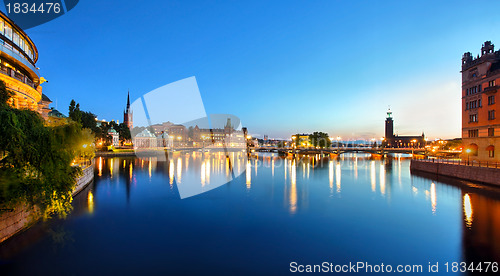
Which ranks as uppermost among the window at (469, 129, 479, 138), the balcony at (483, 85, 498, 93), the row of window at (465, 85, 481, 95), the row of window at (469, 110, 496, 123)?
the row of window at (465, 85, 481, 95)

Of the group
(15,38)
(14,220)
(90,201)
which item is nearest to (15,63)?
(15,38)

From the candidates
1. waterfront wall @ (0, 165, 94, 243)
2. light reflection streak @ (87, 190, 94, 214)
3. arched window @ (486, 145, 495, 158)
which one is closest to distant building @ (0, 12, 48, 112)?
light reflection streak @ (87, 190, 94, 214)

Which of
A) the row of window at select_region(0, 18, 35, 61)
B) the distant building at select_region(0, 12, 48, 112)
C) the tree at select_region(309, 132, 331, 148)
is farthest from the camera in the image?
the tree at select_region(309, 132, 331, 148)

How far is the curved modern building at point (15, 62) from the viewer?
111ft

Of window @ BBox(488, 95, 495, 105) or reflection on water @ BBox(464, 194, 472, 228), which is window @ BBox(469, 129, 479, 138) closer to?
window @ BBox(488, 95, 495, 105)

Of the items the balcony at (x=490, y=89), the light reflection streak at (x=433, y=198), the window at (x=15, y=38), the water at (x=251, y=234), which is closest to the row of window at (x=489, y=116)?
the balcony at (x=490, y=89)

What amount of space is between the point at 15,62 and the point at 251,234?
1596 inches

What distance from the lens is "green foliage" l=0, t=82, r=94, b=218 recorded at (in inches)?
524

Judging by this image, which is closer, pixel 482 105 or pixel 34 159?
pixel 34 159

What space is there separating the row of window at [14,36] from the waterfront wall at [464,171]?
67962 millimetres

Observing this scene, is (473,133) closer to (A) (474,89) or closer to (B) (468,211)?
(A) (474,89)

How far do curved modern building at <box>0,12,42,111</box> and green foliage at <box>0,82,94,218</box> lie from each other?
1989 cm

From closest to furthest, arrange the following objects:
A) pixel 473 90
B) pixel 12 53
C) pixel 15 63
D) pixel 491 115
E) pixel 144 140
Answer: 1. pixel 12 53
2. pixel 15 63
3. pixel 491 115
4. pixel 473 90
5. pixel 144 140

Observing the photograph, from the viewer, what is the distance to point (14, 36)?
3906 cm
